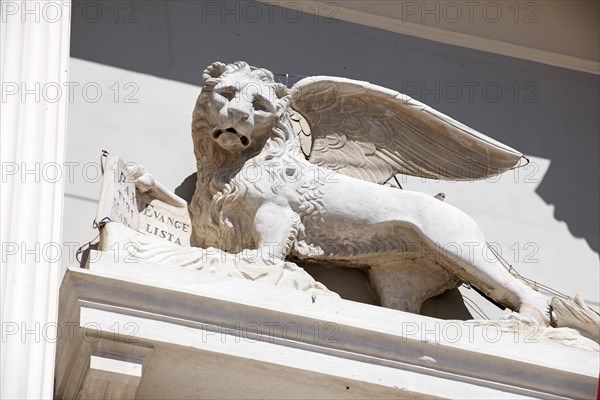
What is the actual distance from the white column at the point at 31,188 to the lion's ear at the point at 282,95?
42.5 inches

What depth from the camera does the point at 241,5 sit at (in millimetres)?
8148

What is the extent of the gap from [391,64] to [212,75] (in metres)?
1.40

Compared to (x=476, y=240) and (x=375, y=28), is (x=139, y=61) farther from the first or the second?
(x=476, y=240)

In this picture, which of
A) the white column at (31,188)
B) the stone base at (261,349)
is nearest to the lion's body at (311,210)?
the stone base at (261,349)

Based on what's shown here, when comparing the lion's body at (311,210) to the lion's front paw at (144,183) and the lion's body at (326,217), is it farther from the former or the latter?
the lion's front paw at (144,183)

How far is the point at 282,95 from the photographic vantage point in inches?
283

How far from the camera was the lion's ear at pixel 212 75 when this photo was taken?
23.2ft

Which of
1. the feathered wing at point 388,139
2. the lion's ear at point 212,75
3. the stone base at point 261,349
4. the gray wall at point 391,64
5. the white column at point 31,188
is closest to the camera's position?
the white column at point 31,188

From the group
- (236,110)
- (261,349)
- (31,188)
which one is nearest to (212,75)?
(236,110)

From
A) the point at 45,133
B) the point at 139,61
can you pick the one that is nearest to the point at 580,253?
the point at 139,61

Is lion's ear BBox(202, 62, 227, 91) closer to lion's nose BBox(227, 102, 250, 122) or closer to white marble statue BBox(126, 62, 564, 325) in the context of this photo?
white marble statue BBox(126, 62, 564, 325)

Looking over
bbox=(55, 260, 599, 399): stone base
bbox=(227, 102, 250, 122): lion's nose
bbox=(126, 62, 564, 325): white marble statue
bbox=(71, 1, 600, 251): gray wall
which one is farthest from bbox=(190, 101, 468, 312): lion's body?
bbox=(71, 1, 600, 251): gray wall

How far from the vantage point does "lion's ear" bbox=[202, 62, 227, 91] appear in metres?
7.06

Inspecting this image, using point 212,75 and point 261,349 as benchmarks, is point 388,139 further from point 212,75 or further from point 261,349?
point 261,349
